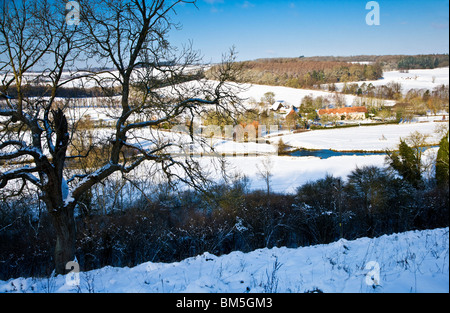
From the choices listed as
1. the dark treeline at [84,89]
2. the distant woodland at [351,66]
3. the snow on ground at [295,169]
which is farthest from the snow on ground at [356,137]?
the dark treeline at [84,89]

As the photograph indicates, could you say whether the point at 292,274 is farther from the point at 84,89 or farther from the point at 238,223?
the point at 238,223

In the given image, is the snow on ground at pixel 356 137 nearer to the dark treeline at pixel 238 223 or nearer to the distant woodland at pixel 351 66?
the dark treeline at pixel 238 223

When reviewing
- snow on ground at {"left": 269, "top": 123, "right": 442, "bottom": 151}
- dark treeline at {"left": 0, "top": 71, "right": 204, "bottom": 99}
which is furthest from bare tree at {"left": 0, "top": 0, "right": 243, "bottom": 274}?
snow on ground at {"left": 269, "top": 123, "right": 442, "bottom": 151}

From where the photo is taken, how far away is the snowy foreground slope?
11.8ft

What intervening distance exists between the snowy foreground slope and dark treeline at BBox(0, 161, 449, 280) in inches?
347

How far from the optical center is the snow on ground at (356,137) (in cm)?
3881

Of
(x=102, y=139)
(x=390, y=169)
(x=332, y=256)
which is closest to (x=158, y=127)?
(x=102, y=139)

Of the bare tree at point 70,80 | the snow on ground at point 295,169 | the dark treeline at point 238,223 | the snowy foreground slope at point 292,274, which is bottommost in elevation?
the dark treeline at point 238,223

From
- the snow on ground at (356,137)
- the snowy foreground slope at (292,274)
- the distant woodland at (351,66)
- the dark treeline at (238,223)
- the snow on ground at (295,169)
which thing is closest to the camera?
the snowy foreground slope at (292,274)

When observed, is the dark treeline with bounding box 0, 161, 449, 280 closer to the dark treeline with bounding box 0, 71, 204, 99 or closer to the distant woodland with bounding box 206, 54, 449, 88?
the distant woodland with bounding box 206, 54, 449, 88

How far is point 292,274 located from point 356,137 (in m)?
47.5

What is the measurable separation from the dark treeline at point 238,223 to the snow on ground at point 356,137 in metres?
18.2
